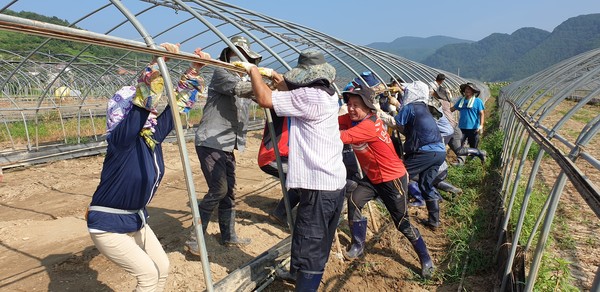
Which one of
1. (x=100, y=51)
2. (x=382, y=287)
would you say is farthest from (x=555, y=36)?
(x=382, y=287)

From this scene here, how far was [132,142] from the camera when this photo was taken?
2.01m

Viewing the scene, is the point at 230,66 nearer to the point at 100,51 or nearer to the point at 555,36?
the point at 100,51

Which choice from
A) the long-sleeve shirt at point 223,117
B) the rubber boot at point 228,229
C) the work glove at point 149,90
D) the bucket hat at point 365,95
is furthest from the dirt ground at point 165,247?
the work glove at point 149,90

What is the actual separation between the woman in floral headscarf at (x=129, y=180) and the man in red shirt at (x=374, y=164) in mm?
1640

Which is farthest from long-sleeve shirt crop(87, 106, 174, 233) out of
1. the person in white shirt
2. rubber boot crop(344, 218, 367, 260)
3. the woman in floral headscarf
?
rubber boot crop(344, 218, 367, 260)

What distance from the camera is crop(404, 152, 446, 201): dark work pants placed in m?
4.27

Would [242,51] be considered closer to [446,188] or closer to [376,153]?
[376,153]

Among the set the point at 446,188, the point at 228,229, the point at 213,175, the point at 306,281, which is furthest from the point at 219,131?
the point at 446,188

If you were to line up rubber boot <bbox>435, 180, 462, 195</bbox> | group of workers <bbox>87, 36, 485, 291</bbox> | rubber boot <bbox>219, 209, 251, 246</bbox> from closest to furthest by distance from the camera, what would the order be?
group of workers <bbox>87, 36, 485, 291</bbox> → rubber boot <bbox>219, 209, 251, 246</bbox> → rubber boot <bbox>435, 180, 462, 195</bbox>

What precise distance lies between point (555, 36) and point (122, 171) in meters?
227

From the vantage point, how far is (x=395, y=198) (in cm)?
338

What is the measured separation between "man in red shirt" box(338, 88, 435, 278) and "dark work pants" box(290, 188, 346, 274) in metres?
0.80

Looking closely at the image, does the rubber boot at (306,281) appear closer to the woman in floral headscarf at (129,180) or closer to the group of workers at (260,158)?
the group of workers at (260,158)

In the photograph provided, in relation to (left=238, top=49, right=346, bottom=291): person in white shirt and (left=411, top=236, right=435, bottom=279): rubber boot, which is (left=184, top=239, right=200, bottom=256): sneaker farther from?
(left=411, top=236, right=435, bottom=279): rubber boot
